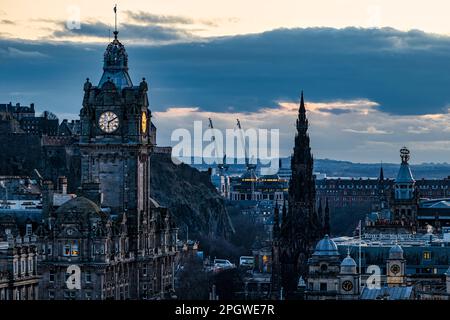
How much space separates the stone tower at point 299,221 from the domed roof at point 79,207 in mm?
23295

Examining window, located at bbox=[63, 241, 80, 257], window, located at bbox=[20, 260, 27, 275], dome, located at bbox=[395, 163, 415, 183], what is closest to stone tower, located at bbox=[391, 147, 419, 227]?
dome, located at bbox=[395, 163, 415, 183]

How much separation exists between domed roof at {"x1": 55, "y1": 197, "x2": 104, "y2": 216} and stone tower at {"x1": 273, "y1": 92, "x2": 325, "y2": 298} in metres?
23.3

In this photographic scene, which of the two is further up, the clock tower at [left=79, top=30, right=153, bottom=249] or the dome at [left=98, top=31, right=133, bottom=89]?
the dome at [left=98, top=31, right=133, bottom=89]

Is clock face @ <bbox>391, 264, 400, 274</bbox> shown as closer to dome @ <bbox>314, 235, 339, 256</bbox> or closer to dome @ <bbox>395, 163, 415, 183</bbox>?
dome @ <bbox>314, 235, 339, 256</bbox>

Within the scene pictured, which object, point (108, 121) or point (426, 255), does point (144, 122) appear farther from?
point (426, 255)

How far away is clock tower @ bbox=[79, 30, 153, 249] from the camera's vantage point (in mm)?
107375

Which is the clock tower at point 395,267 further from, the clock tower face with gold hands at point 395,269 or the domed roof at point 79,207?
the domed roof at point 79,207

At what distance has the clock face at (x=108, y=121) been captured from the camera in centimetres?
10756

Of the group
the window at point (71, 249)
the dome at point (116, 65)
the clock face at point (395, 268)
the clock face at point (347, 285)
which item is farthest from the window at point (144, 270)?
the clock face at point (347, 285)

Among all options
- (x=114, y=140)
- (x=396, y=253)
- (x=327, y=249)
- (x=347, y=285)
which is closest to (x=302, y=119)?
(x=114, y=140)

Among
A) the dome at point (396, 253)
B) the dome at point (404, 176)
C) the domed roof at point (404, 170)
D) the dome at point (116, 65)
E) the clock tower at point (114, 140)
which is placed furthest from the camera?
the dome at point (404, 176)

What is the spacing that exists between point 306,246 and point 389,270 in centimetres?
3595

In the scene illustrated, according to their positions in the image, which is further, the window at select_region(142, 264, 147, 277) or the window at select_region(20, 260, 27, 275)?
the window at select_region(142, 264, 147, 277)

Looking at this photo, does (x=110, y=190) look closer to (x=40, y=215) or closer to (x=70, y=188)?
(x=40, y=215)
